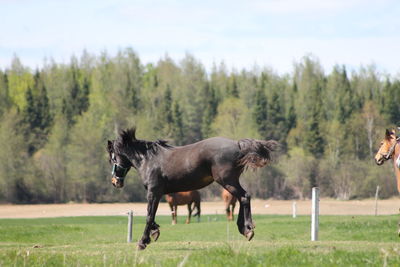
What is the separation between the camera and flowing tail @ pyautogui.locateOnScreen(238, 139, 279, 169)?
47.5 ft

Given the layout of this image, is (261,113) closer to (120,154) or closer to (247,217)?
(120,154)

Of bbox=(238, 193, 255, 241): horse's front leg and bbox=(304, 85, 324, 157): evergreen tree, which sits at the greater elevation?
bbox=(304, 85, 324, 157): evergreen tree

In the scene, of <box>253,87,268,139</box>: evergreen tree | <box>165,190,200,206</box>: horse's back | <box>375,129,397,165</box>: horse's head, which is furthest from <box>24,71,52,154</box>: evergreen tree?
<box>375,129,397,165</box>: horse's head

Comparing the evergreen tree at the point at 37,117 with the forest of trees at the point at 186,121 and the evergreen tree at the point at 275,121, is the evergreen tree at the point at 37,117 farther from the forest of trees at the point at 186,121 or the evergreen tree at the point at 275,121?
the evergreen tree at the point at 275,121

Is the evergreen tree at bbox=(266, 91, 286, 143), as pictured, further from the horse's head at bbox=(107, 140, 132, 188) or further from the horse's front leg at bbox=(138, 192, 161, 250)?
the horse's front leg at bbox=(138, 192, 161, 250)

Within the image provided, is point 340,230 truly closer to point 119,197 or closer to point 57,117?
point 119,197

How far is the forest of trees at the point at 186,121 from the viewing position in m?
91.5

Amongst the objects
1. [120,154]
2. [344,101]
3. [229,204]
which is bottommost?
[229,204]

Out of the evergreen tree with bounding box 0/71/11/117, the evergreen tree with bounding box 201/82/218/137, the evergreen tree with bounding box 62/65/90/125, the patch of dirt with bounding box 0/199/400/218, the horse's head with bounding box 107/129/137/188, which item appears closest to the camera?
the horse's head with bounding box 107/129/137/188

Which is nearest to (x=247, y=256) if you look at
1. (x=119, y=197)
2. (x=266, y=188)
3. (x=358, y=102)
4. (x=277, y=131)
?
(x=119, y=197)

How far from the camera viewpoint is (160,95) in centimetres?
11806

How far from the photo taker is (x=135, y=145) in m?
15.8

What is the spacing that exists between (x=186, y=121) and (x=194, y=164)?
96.2 m

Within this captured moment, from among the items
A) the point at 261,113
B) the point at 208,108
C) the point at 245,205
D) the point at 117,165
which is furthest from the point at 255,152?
the point at 208,108
